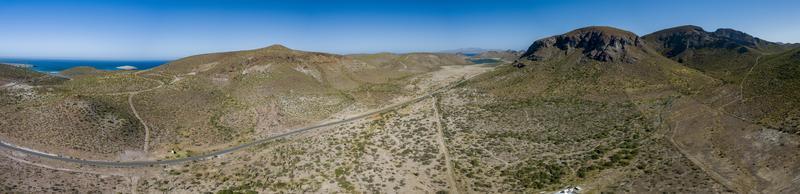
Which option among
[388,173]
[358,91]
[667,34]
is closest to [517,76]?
[358,91]

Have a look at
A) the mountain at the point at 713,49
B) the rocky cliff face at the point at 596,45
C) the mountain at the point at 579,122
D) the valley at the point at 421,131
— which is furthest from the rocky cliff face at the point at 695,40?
the mountain at the point at 579,122

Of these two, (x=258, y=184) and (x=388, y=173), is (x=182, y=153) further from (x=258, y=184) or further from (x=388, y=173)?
(x=388, y=173)

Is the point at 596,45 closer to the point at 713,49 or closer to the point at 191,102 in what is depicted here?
the point at 713,49

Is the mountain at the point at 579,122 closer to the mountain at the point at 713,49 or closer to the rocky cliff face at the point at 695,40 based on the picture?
the mountain at the point at 713,49

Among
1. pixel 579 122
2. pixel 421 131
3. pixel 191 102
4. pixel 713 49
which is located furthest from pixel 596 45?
pixel 191 102

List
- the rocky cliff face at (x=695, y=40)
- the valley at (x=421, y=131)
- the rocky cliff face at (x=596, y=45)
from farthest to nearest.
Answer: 1. the rocky cliff face at (x=695, y=40)
2. the rocky cliff face at (x=596, y=45)
3. the valley at (x=421, y=131)

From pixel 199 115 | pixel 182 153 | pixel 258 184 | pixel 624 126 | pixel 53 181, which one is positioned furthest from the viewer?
pixel 199 115

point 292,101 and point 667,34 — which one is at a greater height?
point 667,34

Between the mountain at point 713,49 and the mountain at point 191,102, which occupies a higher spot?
the mountain at point 713,49
